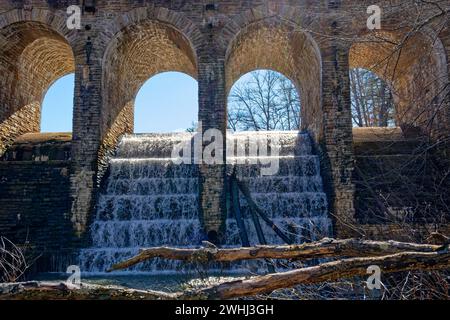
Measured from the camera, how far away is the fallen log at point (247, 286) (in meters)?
2.22

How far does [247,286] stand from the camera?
2.30m

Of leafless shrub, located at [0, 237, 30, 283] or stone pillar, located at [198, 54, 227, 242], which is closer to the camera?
leafless shrub, located at [0, 237, 30, 283]

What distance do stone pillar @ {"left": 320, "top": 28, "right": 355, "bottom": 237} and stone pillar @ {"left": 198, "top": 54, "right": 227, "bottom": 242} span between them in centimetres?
261

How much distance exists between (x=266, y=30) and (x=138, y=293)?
9.73 metres

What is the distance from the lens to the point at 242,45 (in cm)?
1133

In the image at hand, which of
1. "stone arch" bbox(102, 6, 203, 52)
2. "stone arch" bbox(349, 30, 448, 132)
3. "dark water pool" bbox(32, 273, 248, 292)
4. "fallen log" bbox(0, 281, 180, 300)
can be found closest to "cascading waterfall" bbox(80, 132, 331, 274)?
"dark water pool" bbox(32, 273, 248, 292)

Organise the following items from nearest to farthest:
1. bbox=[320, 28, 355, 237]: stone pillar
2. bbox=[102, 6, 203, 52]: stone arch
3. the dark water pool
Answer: the dark water pool < bbox=[320, 28, 355, 237]: stone pillar < bbox=[102, 6, 203, 52]: stone arch

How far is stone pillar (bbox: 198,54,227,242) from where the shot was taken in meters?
9.32

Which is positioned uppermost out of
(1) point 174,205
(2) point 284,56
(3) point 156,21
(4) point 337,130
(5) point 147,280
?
(3) point 156,21

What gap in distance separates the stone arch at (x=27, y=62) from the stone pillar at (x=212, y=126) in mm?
3822

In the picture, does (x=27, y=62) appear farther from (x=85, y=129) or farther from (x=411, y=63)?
(x=411, y=63)

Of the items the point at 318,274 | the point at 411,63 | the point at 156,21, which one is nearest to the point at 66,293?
the point at 318,274

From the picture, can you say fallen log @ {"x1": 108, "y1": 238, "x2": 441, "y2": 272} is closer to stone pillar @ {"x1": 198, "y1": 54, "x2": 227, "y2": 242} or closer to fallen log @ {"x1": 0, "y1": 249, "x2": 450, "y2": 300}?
fallen log @ {"x1": 0, "y1": 249, "x2": 450, "y2": 300}

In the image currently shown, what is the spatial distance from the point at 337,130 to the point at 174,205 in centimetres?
452
